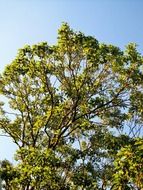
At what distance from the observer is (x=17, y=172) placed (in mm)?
22031

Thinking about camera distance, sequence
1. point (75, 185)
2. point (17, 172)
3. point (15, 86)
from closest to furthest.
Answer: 1. point (17, 172)
2. point (75, 185)
3. point (15, 86)

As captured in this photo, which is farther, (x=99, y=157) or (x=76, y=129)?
(x=76, y=129)

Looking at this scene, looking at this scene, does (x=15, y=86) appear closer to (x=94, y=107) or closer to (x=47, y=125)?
(x=47, y=125)

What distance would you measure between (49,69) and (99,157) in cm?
609

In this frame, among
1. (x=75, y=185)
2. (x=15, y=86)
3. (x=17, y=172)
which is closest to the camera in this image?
(x=17, y=172)

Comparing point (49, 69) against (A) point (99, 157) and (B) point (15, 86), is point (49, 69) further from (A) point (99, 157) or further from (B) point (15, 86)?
(A) point (99, 157)

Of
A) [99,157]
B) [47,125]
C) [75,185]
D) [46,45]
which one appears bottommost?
[75,185]

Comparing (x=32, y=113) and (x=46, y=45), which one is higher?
(x=46, y=45)

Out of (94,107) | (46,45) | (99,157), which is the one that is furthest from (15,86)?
(99,157)

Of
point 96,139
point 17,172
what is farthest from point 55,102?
point 17,172

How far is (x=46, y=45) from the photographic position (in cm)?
2394

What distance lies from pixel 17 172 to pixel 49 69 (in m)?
6.23

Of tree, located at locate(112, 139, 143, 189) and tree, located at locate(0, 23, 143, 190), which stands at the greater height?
tree, located at locate(0, 23, 143, 190)

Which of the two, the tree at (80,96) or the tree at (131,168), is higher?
→ the tree at (80,96)
